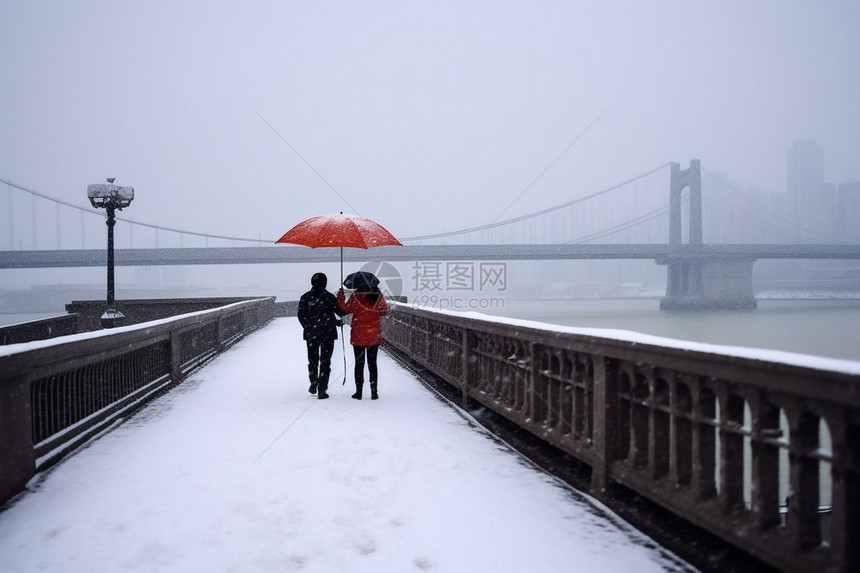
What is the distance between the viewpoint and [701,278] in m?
78.9

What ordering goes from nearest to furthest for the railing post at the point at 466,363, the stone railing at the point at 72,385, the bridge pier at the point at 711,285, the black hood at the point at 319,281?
the stone railing at the point at 72,385
the railing post at the point at 466,363
the black hood at the point at 319,281
the bridge pier at the point at 711,285

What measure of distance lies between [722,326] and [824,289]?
A: 9301 cm

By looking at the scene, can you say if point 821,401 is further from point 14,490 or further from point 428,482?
point 14,490

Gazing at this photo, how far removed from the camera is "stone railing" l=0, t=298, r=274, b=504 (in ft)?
14.4

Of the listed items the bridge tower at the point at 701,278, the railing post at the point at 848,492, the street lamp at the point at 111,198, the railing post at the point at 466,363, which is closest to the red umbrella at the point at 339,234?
the railing post at the point at 466,363

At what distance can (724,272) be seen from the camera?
3095 inches

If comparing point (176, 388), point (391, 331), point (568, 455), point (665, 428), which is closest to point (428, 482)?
point (568, 455)

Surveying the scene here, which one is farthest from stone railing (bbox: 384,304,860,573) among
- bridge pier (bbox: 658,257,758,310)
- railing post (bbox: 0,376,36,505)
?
bridge pier (bbox: 658,257,758,310)

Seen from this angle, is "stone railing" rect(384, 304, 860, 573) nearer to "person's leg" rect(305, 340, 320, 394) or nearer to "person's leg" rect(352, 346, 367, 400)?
"person's leg" rect(352, 346, 367, 400)

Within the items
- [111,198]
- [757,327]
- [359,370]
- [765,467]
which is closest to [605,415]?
[765,467]

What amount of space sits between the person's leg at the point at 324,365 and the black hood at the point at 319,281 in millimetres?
694

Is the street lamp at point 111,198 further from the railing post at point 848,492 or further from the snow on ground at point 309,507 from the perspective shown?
the railing post at point 848,492

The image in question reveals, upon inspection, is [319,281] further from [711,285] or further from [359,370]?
[711,285]

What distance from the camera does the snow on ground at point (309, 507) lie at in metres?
3.43
